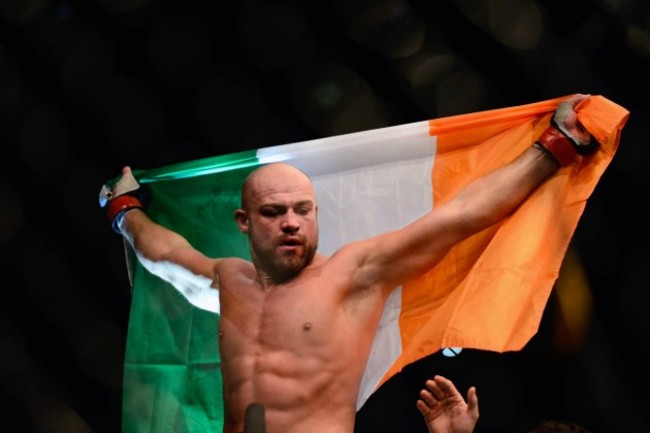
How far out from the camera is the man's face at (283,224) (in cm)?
228

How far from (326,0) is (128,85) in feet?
2.60

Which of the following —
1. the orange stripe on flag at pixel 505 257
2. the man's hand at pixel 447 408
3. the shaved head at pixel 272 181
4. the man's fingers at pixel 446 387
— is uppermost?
the shaved head at pixel 272 181

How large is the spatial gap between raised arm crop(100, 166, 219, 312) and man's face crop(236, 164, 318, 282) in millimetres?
244

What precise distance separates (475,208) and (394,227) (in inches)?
9.8

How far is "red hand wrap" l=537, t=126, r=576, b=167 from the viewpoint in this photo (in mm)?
2164

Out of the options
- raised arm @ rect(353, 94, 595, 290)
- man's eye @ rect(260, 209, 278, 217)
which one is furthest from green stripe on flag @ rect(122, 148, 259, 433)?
raised arm @ rect(353, 94, 595, 290)

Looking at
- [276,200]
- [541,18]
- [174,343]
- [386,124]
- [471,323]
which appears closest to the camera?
[471,323]

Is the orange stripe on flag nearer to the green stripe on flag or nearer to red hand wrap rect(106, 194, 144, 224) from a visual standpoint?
the green stripe on flag

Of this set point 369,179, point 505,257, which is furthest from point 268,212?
point 505,257

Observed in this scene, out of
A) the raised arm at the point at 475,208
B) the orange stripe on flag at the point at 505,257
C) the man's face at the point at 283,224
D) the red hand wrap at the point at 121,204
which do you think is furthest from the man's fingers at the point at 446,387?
the red hand wrap at the point at 121,204

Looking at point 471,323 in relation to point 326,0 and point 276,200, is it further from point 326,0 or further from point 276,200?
point 326,0

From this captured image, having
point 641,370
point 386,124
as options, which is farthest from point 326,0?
point 641,370

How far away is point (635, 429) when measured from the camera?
270cm

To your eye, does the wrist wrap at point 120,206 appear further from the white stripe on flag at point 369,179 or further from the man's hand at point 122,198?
the white stripe on flag at point 369,179
